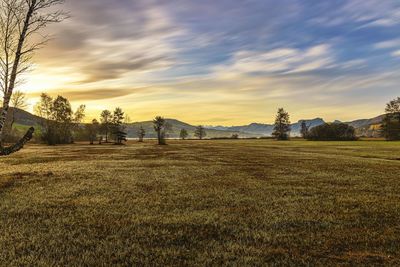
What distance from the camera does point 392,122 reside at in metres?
140

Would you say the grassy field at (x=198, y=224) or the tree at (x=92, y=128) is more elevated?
the tree at (x=92, y=128)

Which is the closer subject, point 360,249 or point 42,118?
point 360,249

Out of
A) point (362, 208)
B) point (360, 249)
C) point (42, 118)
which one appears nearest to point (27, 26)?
point (360, 249)

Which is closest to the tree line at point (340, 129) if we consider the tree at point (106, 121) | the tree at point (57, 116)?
the tree at point (106, 121)

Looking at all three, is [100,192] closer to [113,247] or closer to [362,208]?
[113,247]

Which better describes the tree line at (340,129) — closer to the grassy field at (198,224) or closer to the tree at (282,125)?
the tree at (282,125)

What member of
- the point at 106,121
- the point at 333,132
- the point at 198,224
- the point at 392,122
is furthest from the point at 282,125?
the point at 198,224

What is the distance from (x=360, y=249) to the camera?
9555 millimetres

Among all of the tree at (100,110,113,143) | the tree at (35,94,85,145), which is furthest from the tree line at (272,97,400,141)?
the tree at (35,94,85,145)

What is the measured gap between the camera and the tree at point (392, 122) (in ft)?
454

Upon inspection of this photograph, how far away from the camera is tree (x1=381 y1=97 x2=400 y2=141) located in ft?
454

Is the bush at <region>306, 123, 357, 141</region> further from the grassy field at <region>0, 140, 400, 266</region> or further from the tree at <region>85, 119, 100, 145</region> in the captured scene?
the grassy field at <region>0, 140, 400, 266</region>

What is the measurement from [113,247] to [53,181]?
16461mm

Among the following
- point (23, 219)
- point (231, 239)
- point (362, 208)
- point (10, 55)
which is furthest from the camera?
point (10, 55)
